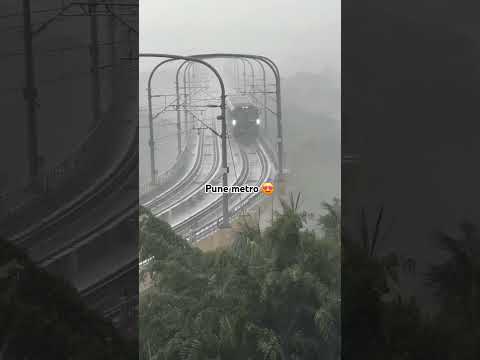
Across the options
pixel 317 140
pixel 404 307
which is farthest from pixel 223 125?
pixel 404 307

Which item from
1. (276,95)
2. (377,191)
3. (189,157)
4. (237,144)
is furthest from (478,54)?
(189,157)

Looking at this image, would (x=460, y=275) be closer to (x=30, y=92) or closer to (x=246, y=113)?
(x=246, y=113)

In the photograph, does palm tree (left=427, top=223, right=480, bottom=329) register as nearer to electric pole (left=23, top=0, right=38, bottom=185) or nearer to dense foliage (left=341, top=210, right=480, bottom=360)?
dense foliage (left=341, top=210, right=480, bottom=360)

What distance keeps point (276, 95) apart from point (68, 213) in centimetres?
128

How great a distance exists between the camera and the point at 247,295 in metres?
2.94

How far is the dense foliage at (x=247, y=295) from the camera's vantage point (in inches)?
114

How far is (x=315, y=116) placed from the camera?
2.88 metres

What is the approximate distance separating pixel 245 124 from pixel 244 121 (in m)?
0.02

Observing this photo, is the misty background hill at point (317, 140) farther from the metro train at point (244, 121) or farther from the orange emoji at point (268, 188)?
the metro train at point (244, 121)

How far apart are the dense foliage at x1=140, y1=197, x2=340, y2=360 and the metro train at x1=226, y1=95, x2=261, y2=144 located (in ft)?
1.36

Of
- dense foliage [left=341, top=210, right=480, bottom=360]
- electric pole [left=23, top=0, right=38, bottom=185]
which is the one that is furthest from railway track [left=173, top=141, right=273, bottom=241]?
electric pole [left=23, top=0, right=38, bottom=185]

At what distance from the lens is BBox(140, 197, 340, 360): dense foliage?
114 inches

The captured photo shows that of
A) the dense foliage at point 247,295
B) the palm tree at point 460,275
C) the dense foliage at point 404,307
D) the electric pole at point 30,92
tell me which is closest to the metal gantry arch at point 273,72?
the dense foliage at point 247,295

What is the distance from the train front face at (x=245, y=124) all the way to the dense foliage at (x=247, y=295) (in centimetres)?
41
